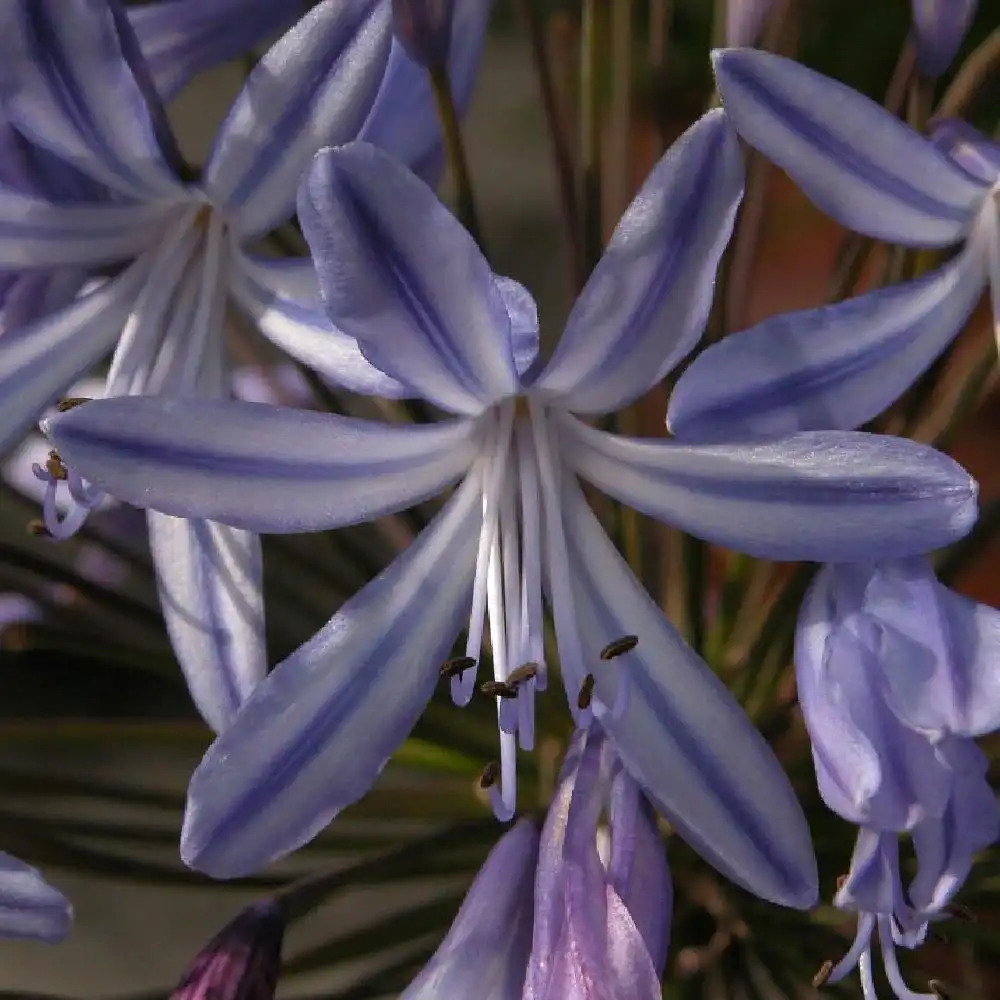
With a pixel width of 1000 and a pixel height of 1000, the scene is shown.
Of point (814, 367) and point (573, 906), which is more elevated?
point (814, 367)

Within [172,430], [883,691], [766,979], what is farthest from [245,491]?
[766,979]

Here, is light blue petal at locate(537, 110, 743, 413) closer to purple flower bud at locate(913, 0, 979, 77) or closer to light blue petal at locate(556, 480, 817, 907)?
light blue petal at locate(556, 480, 817, 907)

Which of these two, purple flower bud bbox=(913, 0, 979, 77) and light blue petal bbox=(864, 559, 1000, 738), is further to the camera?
purple flower bud bbox=(913, 0, 979, 77)

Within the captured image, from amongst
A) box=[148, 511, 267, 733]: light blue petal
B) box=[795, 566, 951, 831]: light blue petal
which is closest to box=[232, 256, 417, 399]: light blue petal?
box=[148, 511, 267, 733]: light blue petal

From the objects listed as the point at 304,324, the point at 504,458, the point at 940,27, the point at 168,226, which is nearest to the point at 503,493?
the point at 504,458

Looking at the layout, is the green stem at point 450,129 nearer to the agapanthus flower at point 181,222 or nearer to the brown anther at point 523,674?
the agapanthus flower at point 181,222

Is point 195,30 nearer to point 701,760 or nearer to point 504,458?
point 504,458
